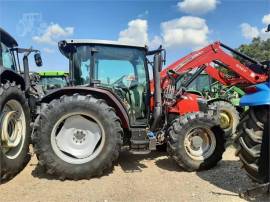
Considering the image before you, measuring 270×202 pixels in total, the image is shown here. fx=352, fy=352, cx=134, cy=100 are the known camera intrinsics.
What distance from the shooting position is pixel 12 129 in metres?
5.39

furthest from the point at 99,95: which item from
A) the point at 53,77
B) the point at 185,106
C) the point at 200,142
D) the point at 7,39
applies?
the point at 53,77

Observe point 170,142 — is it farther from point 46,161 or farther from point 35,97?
point 35,97

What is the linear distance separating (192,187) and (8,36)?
427 centimetres

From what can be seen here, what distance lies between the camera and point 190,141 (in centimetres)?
580

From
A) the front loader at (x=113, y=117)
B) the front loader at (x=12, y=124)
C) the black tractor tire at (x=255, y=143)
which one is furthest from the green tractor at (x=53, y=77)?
the black tractor tire at (x=255, y=143)

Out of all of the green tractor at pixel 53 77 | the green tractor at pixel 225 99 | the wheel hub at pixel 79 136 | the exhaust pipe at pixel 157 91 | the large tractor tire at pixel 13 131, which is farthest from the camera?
the green tractor at pixel 53 77

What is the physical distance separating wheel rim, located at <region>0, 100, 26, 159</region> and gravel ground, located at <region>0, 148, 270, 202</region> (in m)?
0.41

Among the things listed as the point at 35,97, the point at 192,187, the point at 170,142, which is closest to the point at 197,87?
the point at 35,97

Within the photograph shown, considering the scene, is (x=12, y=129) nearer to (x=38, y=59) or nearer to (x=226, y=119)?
(x=38, y=59)

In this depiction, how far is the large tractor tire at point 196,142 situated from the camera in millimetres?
5590

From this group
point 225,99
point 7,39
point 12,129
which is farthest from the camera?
point 225,99

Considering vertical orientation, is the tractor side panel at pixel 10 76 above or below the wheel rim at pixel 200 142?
above

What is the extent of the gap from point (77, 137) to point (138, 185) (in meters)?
1.23

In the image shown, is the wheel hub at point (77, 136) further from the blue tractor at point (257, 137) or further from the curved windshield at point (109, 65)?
the blue tractor at point (257, 137)
